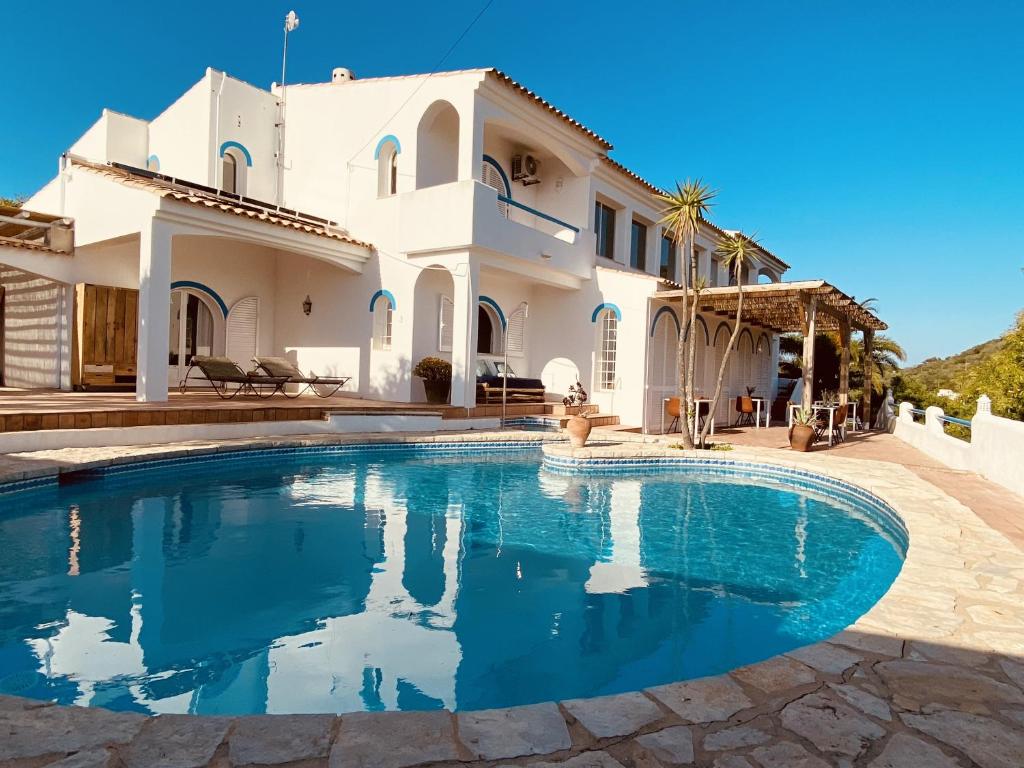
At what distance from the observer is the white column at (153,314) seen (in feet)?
34.1

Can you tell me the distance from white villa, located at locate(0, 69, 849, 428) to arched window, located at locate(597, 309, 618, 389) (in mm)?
51

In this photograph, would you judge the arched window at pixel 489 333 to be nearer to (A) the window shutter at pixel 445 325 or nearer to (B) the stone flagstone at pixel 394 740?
(A) the window shutter at pixel 445 325

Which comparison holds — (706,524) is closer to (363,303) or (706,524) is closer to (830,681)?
(830,681)

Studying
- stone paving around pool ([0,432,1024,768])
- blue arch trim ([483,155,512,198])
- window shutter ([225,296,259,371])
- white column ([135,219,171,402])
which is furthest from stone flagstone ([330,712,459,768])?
blue arch trim ([483,155,512,198])

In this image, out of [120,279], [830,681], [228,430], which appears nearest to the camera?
[830,681]

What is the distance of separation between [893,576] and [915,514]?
4.49ft

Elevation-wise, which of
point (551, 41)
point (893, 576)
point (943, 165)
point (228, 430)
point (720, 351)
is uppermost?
point (551, 41)

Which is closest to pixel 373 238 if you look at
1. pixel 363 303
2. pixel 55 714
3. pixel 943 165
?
pixel 363 303

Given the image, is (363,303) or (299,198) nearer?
(363,303)

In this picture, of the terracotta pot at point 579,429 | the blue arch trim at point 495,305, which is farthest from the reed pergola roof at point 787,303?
the blue arch trim at point 495,305

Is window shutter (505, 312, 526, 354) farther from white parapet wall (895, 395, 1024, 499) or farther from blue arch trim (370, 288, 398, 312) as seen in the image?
white parapet wall (895, 395, 1024, 499)

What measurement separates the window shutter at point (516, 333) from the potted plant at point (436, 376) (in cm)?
307

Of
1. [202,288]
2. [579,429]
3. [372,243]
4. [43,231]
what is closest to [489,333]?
[372,243]

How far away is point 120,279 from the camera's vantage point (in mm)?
13477
